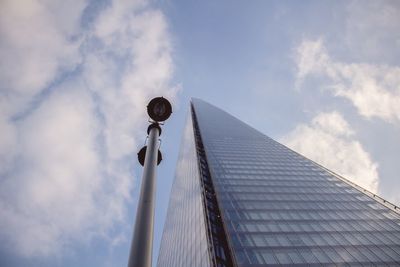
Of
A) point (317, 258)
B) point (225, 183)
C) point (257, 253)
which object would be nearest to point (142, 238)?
point (257, 253)

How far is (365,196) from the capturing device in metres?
60.8

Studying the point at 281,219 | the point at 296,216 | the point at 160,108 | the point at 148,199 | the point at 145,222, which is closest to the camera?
the point at 145,222

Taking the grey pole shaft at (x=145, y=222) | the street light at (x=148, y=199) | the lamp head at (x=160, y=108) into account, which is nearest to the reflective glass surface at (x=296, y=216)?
the lamp head at (x=160, y=108)

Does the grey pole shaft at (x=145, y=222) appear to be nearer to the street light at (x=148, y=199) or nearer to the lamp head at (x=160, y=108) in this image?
the street light at (x=148, y=199)

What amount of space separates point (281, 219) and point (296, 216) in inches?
143

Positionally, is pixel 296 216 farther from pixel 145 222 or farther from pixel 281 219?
pixel 145 222

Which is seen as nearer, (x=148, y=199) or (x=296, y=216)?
(x=148, y=199)

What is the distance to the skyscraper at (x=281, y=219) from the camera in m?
36.6

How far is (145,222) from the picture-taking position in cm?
761

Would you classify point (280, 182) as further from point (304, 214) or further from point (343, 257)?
point (343, 257)

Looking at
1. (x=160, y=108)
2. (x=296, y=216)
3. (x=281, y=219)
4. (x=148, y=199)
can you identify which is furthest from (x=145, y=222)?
(x=296, y=216)

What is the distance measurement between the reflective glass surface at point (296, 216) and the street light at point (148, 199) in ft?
87.0

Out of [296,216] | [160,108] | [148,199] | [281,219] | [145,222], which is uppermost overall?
[296,216]

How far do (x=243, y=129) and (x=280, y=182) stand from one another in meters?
60.9
